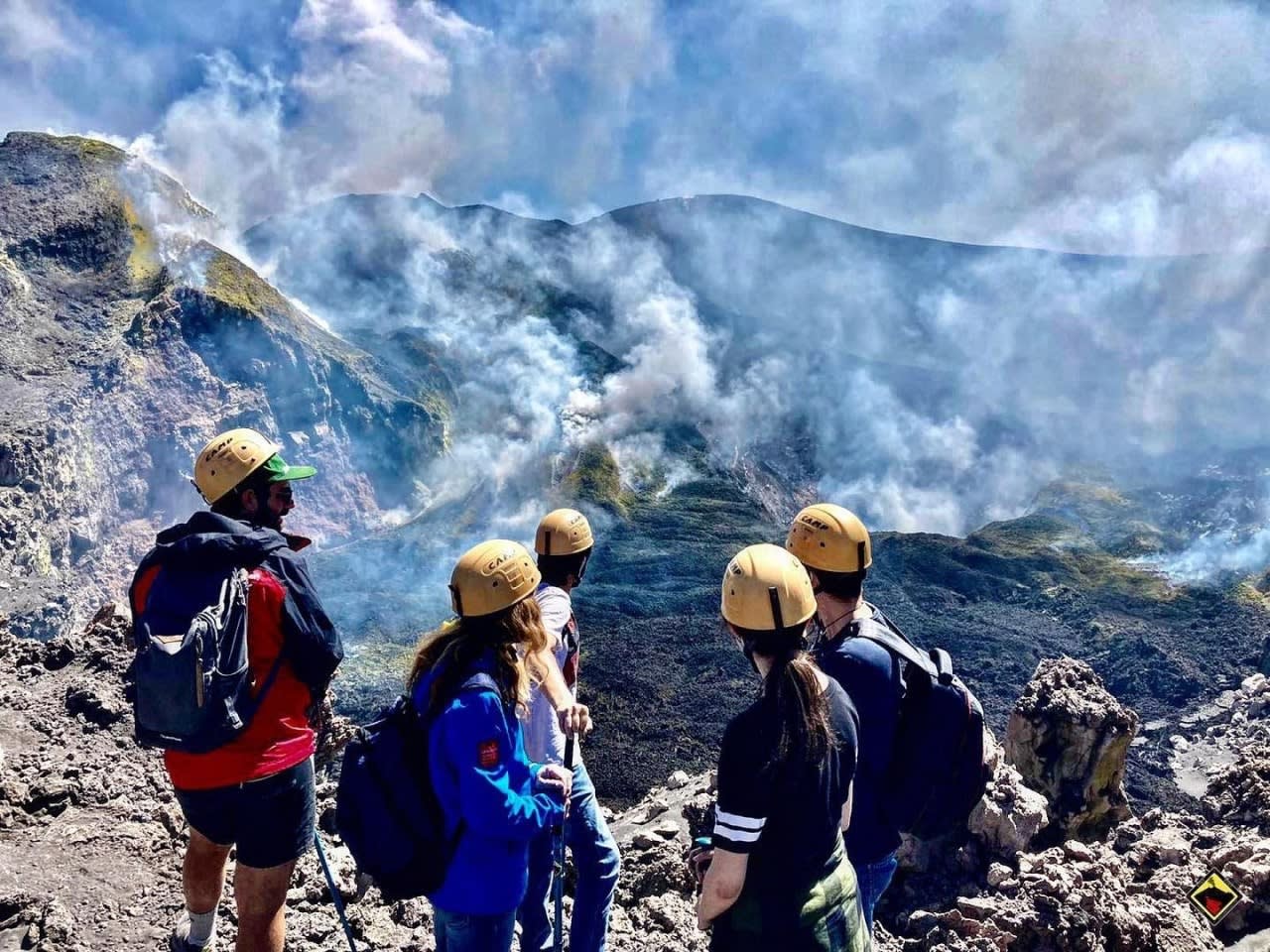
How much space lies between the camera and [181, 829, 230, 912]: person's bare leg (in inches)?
119

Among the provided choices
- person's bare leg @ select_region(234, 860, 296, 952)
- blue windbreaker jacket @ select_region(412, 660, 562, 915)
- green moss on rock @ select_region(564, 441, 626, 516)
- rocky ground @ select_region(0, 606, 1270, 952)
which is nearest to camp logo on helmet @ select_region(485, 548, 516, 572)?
blue windbreaker jacket @ select_region(412, 660, 562, 915)

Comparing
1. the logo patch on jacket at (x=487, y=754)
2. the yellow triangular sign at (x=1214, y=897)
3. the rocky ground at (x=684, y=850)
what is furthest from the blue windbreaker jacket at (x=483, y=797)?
the yellow triangular sign at (x=1214, y=897)

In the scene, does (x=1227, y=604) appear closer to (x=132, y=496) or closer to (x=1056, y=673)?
(x=1056, y=673)

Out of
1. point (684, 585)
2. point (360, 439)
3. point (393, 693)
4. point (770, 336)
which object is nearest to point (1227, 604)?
point (684, 585)

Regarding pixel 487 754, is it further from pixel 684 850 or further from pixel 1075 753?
pixel 1075 753

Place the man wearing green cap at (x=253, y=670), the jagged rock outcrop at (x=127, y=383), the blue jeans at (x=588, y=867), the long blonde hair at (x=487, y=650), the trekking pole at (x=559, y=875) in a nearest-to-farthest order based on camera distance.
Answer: the long blonde hair at (x=487, y=650) < the man wearing green cap at (x=253, y=670) < the trekking pole at (x=559, y=875) < the blue jeans at (x=588, y=867) < the jagged rock outcrop at (x=127, y=383)

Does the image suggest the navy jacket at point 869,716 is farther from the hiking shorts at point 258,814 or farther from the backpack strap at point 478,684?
the hiking shorts at point 258,814

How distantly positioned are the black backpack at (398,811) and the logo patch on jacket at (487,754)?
15 cm

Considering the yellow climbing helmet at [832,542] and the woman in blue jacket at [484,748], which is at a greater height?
the yellow climbing helmet at [832,542]

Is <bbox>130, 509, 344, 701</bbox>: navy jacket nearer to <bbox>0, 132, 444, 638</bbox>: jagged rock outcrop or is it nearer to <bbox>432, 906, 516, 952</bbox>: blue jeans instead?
<bbox>432, 906, 516, 952</bbox>: blue jeans

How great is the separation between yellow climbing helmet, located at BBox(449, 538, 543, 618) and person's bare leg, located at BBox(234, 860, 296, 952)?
4.61 ft

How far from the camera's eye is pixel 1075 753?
6.31 metres

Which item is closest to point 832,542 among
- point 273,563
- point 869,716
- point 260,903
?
point 869,716

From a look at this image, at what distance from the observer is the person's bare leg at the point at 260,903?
2846 millimetres
